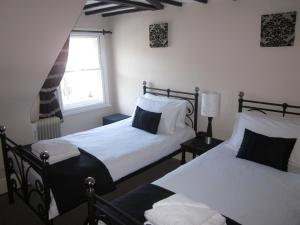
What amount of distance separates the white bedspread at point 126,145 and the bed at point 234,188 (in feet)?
1.90

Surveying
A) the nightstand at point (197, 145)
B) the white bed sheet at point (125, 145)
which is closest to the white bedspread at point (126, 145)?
the white bed sheet at point (125, 145)

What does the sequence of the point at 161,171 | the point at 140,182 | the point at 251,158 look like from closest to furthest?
1. the point at 251,158
2. the point at 140,182
3. the point at 161,171

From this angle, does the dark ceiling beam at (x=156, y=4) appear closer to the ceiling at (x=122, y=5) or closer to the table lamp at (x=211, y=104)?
the ceiling at (x=122, y=5)

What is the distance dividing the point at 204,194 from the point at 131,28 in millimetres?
2972

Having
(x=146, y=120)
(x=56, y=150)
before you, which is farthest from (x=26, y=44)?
(x=146, y=120)

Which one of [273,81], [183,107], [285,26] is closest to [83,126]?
[183,107]

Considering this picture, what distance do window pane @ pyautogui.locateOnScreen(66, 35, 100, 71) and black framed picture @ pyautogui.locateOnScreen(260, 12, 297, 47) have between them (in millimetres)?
2678

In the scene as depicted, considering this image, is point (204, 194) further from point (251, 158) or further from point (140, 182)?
point (140, 182)

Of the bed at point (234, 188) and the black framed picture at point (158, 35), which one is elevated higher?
the black framed picture at point (158, 35)

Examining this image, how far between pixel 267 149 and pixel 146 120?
1.51 meters

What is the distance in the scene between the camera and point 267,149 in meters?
2.35

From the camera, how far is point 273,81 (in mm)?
2811

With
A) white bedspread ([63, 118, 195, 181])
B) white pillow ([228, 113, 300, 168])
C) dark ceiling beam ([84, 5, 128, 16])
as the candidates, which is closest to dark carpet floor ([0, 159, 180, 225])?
white bedspread ([63, 118, 195, 181])

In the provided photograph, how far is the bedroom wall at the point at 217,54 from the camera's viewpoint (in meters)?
2.75
